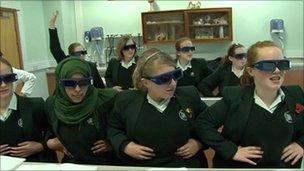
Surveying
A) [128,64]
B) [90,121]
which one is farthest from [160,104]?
[128,64]

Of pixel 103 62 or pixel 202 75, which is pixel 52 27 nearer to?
pixel 202 75

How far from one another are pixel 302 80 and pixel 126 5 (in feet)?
11.4

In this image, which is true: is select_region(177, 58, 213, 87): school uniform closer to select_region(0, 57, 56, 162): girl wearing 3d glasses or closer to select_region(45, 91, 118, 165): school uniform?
select_region(45, 91, 118, 165): school uniform

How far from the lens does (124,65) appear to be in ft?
13.2

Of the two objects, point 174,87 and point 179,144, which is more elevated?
point 174,87

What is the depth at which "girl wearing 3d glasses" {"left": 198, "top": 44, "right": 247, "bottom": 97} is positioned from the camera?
3330 millimetres

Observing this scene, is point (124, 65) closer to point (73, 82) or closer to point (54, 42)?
point (54, 42)


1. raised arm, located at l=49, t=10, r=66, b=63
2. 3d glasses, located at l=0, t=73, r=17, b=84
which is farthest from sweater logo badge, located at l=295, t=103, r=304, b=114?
raised arm, located at l=49, t=10, r=66, b=63

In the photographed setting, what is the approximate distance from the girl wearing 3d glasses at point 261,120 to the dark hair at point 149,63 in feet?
1.13

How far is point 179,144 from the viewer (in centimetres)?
178

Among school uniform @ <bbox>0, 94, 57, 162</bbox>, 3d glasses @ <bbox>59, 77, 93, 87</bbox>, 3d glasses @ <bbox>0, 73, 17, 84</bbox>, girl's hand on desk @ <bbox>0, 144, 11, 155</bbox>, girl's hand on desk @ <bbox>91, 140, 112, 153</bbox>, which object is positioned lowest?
girl's hand on desk @ <bbox>91, 140, 112, 153</bbox>

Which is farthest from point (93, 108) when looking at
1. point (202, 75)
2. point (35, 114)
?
point (202, 75)

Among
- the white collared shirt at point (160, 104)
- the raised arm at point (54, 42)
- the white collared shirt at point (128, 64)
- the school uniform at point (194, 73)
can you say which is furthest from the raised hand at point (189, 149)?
the raised arm at point (54, 42)

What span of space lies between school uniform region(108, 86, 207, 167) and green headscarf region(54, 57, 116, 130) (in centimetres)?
16
